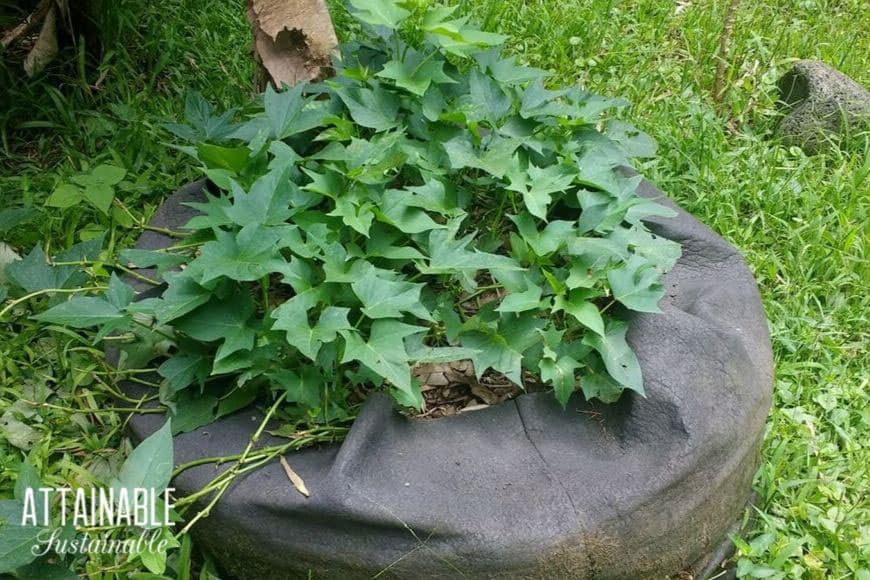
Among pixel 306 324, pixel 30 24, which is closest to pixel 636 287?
pixel 306 324

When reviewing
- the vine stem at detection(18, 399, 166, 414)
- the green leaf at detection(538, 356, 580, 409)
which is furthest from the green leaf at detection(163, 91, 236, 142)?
the green leaf at detection(538, 356, 580, 409)

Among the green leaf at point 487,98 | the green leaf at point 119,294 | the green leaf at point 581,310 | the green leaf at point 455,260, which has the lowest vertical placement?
the green leaf at point 119,294

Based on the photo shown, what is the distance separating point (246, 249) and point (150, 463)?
1.67 ft

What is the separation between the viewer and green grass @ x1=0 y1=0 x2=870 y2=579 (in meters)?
2.50

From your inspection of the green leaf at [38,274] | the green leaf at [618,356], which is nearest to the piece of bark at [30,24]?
the green leaf at [38,274]

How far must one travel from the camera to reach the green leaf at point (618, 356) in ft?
6.75

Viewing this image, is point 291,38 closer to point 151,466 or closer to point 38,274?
point 38,274

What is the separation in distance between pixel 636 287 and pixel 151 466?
1197mm

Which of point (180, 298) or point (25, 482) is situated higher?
point (180, 298)

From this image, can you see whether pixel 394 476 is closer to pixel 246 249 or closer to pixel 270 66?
pixel 246 249

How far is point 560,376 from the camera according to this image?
6.88 feet

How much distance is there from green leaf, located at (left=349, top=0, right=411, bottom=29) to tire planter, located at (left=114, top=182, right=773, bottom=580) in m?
1.01

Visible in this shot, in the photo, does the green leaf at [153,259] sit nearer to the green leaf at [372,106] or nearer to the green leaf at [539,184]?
the green leaf at [372,106]

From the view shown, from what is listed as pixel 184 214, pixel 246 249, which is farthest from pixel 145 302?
pixel 184 214
